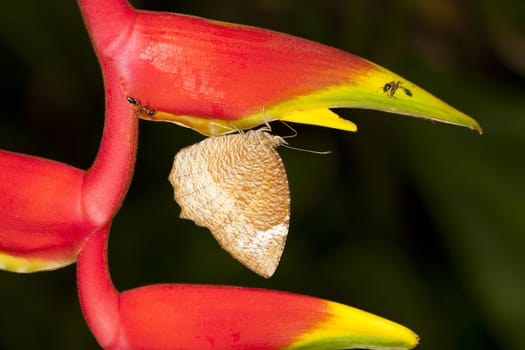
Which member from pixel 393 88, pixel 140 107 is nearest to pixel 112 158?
pixel 140 107

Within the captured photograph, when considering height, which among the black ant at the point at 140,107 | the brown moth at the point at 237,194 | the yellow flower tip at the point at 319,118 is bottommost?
the brown moth at the point at 237,194

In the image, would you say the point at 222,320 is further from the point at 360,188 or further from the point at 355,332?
the point at 360,188

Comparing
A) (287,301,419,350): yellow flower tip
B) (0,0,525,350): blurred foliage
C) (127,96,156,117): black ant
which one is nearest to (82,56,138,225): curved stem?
(127,96,156,117): black ant

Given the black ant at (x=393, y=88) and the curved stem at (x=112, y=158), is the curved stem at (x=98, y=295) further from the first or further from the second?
the black ant at (x=393, y=88)

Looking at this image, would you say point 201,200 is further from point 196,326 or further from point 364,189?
point 364,189

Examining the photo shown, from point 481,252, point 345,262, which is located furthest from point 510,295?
point 345,262

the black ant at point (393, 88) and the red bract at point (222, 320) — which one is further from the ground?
the black ant at point (393, 88)

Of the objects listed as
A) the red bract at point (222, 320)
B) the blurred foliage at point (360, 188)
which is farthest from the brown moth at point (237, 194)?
the blurred foliage at point (360, 188)
